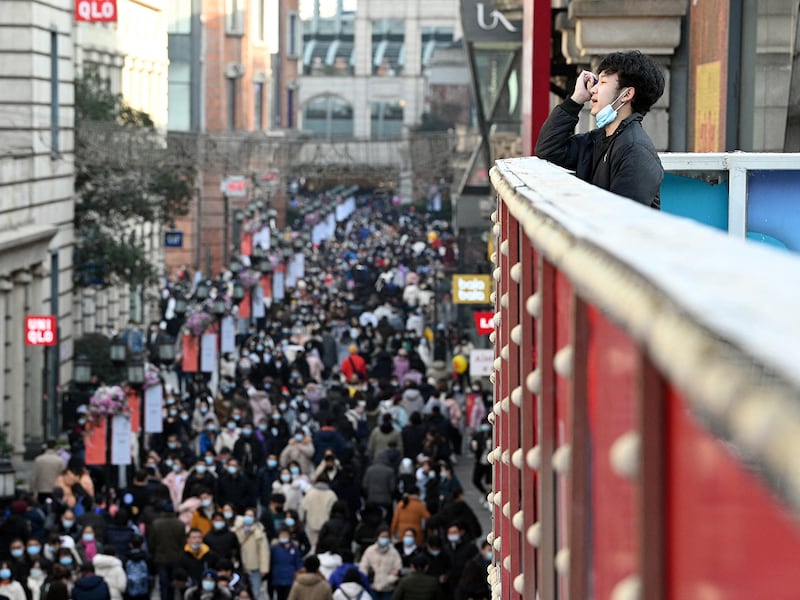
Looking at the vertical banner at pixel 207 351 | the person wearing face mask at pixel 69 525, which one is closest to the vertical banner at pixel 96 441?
the person wearing face mask at pixel 69 525

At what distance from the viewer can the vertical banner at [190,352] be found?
4009 centimetres

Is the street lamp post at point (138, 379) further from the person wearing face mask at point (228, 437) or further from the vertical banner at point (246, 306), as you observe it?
the vertical banner at point (246, 306)

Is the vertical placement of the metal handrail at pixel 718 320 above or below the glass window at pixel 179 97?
below

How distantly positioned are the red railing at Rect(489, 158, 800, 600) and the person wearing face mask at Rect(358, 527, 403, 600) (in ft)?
53.7

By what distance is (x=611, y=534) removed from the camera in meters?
2.37

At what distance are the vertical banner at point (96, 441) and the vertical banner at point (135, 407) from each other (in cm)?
209

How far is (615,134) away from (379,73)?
16704cm

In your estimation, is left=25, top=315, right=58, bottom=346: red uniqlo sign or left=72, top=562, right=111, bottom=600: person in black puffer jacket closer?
left=72, top=562, right=111, bottom=600: person in black puffer jacket

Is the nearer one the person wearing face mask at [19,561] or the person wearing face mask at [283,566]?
the person wearing face mask at [19,561]

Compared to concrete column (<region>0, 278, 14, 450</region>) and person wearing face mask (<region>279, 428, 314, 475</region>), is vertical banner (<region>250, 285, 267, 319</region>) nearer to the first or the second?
concrete column (<region>0, 278, 14, 450</region>)

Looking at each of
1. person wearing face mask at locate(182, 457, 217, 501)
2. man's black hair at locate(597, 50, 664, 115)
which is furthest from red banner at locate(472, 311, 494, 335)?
man's black hair at locate(597, 50, 664, 115)

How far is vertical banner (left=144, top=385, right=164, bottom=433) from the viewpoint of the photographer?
1163 inches

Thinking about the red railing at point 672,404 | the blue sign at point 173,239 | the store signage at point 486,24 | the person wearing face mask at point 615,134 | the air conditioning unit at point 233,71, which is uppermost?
the air conditioning unit at point 233,71

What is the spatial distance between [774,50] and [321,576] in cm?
579
